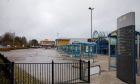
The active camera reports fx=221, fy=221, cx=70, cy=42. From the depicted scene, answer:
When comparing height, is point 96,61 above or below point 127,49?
below

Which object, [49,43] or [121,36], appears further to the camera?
[49,43]

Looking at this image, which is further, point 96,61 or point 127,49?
point 96,61

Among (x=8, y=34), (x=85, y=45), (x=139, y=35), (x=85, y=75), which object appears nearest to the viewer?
(x=85, y=75)

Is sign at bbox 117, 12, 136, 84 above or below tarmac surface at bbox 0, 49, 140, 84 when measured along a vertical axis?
above

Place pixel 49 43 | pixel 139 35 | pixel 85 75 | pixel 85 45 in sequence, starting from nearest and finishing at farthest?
pixel 85 75
pixel 139 35
pixel 85 45
pixel 49 43

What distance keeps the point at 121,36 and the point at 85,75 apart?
9.39 ft


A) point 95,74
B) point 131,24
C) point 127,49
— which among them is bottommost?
point 95,74

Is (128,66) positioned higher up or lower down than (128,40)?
lower down

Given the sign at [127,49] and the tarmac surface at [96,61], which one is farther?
the tarmac surface at [96,61]

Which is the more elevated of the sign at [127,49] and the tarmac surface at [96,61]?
the sign at [127,49]

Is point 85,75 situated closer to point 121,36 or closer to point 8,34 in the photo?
point 121,36

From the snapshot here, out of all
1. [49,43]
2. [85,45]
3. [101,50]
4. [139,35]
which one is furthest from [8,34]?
[139,35]

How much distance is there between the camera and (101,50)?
5109 centimetres

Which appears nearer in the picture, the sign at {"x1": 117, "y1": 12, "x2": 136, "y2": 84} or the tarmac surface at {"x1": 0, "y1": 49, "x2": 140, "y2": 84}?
the sign at {"x1": 117, "y1": 12, "x2": 136, "y2": 84}
